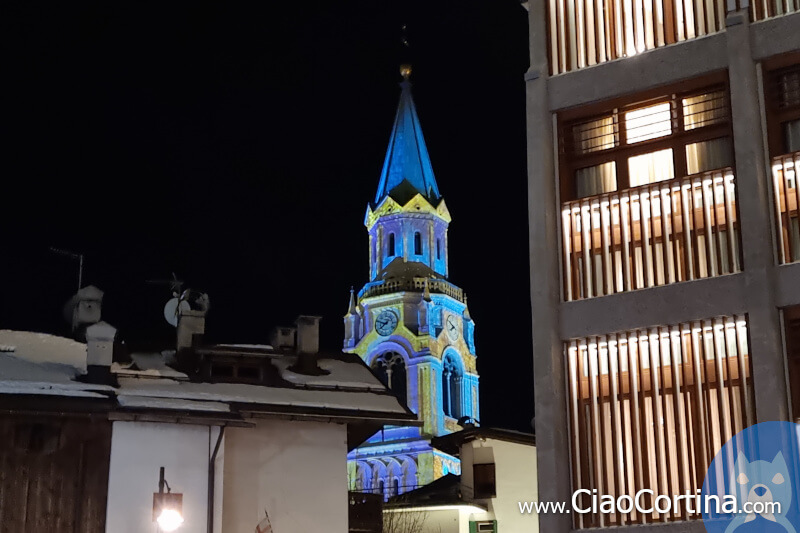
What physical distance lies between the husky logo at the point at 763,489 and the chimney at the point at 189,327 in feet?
58.5

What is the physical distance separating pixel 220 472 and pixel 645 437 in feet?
40.3

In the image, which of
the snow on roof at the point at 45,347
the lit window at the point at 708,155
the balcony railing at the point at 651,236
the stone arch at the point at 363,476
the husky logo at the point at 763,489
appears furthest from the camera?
the stone arch at the point at 363,476

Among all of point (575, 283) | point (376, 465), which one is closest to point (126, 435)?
point (575, 283)

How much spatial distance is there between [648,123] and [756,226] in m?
3.29

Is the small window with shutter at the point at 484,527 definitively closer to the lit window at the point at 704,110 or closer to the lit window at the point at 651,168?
the lit window at the point at 651,168

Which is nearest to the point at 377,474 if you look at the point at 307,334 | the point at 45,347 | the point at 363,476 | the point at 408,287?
the point at 363,476

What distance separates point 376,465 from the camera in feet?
290

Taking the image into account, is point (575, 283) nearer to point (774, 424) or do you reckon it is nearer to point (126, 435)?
point (774, 424)

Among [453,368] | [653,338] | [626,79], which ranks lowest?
[653,338]

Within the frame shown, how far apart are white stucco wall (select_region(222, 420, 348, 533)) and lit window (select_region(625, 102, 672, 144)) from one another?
1278cm

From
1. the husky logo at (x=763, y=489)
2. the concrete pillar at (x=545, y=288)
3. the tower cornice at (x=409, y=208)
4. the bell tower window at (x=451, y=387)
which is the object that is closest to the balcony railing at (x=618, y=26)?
the concrete pillar at (x=545, y=288)

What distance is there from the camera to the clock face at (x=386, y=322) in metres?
91.2

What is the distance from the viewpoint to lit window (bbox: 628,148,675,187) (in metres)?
25.3

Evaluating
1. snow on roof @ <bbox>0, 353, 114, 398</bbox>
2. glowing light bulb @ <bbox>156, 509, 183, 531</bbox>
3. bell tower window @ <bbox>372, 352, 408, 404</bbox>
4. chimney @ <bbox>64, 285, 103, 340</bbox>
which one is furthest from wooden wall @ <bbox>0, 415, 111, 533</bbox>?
bell tower window @ <bbox>372, 352, 408, 404</bbox>
